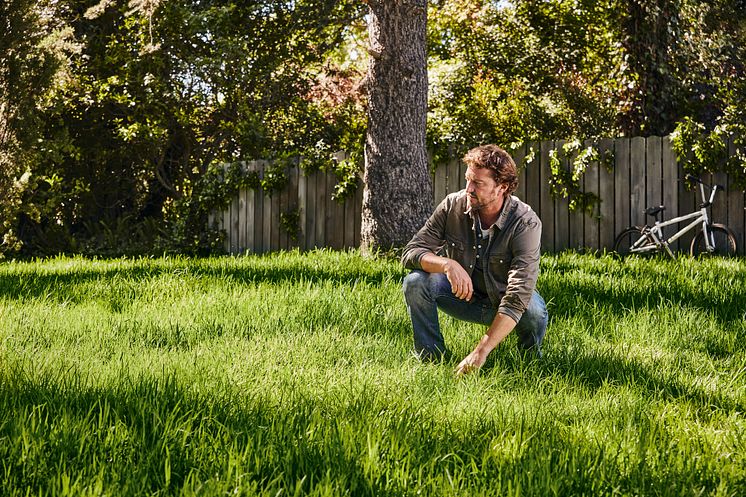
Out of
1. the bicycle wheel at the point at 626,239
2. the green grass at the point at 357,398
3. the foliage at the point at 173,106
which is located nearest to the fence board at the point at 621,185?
the bicycle wheel at the point at 626,239

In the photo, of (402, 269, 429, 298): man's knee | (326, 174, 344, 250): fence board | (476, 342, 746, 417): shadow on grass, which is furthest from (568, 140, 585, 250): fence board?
(402, 269, 429, 298): man's knee

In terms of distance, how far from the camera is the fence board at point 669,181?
947 cm

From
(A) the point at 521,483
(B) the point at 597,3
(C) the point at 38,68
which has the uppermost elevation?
(B) the point at 597,3

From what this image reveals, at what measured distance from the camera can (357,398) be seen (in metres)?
3.42

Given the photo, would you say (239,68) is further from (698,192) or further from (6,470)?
(6,470)

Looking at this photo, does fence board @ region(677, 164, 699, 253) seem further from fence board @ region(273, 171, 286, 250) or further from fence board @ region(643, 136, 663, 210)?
fence board @ region(273, 171, 286, 250)

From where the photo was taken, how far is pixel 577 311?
18.7 ft

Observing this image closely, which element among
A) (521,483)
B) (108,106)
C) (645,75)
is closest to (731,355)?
(521,483)

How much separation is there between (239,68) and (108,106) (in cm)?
264

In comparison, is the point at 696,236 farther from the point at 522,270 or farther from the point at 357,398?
the point at 357,398

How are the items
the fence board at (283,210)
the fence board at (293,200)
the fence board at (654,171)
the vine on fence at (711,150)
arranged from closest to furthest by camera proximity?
the vine on fence at (711,150)
the fence board at (654,171)
the fence board at (293,200)
the fence board at (283,210)

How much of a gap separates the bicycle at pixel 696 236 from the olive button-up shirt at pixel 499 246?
200 inches

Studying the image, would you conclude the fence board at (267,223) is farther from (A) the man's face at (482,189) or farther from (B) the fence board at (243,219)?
(A) the man's face at (482,189)

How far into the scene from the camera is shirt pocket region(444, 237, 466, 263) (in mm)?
4457
